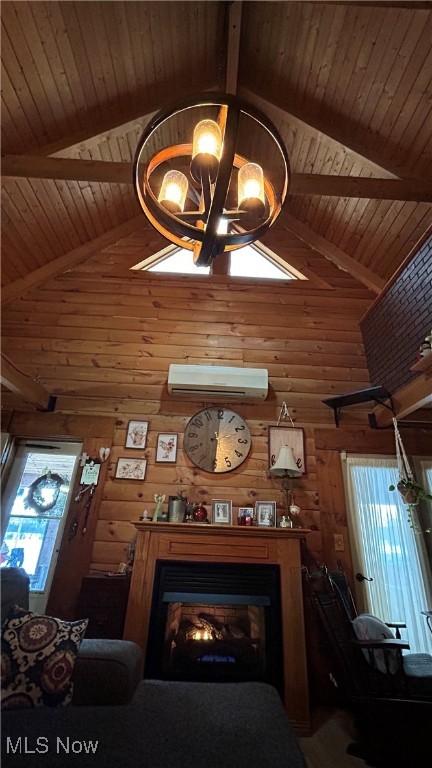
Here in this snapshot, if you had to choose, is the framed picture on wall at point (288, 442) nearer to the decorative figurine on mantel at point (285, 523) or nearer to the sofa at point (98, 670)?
the decorative figurine on mantel at point (285, 523)

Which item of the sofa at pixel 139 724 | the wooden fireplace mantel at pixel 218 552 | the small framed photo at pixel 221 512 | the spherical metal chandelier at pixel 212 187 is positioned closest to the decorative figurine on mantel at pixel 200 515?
the small framed photo at pixel 221 512

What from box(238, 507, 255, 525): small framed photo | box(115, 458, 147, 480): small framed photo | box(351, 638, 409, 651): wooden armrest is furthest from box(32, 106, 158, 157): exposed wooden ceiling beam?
box(351, 638, 409, 651): wooden armrest

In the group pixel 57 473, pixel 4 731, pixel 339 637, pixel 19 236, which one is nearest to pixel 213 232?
pixel 4 731

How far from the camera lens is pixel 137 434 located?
3.53 m

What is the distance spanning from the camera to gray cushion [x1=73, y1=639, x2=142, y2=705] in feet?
4.50

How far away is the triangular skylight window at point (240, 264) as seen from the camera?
4.38 metres

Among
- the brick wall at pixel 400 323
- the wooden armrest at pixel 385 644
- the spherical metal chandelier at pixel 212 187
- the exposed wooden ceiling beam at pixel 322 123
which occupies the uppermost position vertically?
the exposed wooden ceiling beam at pixel 322 123

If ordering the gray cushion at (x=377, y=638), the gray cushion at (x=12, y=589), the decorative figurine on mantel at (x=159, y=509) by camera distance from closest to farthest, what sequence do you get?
the gray cushion at (x=12, y=589) < the gray cushion at (x=377, y=638) < the decorative figurine on mantel at (x=159, y=509)

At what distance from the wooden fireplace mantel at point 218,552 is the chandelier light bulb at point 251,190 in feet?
7.61

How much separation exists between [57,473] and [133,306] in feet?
6.59

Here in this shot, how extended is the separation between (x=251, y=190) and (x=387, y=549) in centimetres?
313

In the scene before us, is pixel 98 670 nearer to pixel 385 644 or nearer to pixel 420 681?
pixel 385 644

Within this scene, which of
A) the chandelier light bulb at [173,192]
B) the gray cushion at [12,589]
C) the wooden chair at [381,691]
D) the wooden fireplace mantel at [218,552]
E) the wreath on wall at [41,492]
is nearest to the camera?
the gray cushion at [12,589]

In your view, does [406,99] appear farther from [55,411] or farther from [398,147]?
[55,411]
